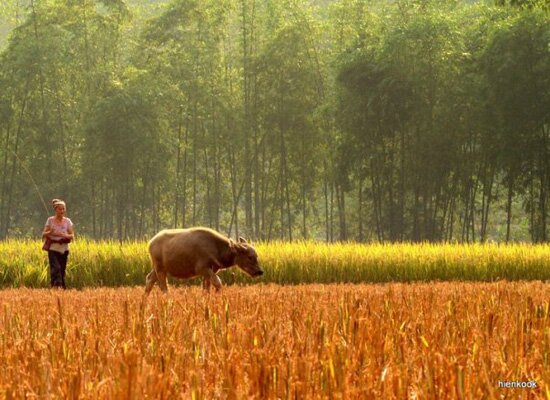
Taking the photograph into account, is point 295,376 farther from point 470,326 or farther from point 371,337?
point 470,326

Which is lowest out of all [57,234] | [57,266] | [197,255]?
[57,266]

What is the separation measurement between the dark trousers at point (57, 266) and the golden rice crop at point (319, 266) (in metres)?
2.91

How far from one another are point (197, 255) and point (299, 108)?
118ft

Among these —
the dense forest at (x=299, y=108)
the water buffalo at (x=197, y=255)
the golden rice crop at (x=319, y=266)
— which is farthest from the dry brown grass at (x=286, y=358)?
the dense forest at (x=299, y=108)

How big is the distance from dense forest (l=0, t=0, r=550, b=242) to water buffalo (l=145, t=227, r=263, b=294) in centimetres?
2474

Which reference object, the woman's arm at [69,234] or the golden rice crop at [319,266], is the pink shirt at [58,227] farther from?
the golden rice crop at [319,266]

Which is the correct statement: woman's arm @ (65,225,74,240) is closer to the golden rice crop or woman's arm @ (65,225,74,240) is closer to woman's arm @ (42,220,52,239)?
woman's arm @ (42,220,52,239)

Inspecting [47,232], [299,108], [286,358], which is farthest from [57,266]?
[299,108]

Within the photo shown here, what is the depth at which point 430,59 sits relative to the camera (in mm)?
39219

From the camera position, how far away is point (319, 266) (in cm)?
1841

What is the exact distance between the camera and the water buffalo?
467 inches

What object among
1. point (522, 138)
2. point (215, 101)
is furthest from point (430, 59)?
point (215, 101)

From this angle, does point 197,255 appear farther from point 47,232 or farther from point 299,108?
point 299,108

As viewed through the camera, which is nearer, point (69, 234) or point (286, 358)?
point (286, 358)
